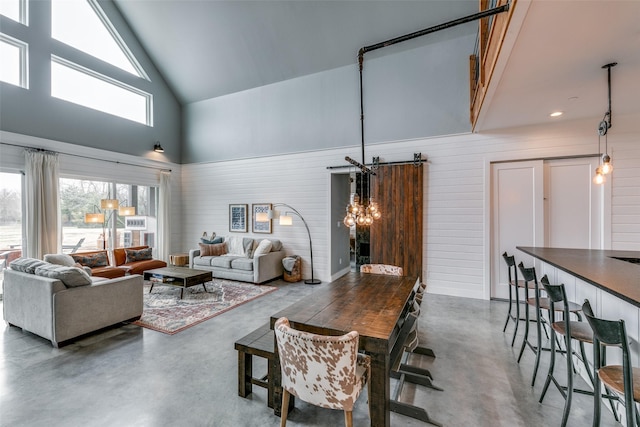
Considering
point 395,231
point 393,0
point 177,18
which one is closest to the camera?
point 393,0

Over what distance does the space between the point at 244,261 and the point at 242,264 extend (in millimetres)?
77

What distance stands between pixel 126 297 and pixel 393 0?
600cm

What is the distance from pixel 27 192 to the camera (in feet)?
16.6

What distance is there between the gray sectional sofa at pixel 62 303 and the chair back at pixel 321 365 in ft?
9.45

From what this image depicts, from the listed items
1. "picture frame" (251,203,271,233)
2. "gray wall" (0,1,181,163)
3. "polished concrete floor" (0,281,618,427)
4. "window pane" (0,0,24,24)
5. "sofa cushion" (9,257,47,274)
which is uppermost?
"window pane" (0,0,24,24)

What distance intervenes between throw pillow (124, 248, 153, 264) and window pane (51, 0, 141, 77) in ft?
14.3

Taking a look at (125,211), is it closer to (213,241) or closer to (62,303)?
(213,241)

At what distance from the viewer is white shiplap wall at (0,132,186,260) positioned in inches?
196

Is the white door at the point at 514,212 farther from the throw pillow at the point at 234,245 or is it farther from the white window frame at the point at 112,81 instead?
the white window frame at the point at 112,81

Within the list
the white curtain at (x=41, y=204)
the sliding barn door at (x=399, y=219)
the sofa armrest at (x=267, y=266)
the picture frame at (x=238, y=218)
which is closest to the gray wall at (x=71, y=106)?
the white curtain at (x=41, y=204)

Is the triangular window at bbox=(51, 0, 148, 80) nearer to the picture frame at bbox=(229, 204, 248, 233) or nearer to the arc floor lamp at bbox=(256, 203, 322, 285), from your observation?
the picture frame at bbox=(229, 204, 248, 233)

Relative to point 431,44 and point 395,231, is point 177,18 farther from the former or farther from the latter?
point 395,231

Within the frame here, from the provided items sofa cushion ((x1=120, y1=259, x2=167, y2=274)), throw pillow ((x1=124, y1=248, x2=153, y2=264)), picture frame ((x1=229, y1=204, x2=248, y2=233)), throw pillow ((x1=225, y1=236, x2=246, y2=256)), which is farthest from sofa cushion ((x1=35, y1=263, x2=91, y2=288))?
picture frame ((x1=229, y1=204, x2=248, y2=233))

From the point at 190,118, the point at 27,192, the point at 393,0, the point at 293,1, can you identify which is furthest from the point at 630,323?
the point at 190,118
